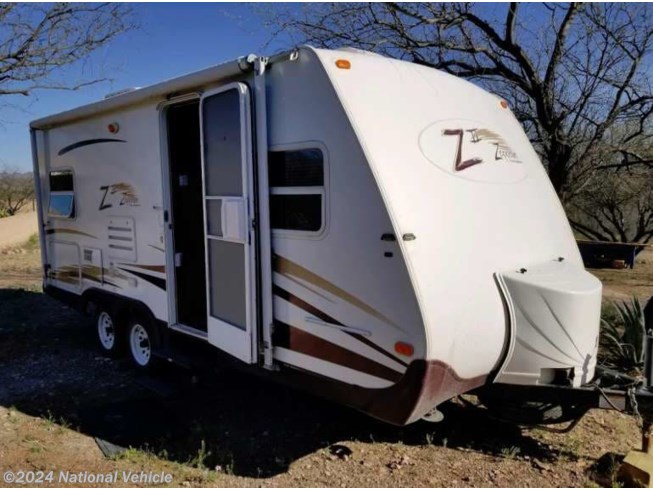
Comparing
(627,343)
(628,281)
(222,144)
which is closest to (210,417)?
(222,144)

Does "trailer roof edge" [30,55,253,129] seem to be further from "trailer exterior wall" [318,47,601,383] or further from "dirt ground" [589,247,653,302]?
"dirt ground" [589,247,653,302]

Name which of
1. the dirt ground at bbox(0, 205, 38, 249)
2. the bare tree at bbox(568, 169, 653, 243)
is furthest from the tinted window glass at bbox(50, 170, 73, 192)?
the bare tree at bbox(568, 169, 653, 243)

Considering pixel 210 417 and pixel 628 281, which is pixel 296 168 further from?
pixel 628 281

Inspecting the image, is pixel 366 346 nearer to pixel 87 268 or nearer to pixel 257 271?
pixel 257 271

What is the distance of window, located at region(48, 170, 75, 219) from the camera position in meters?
6.66

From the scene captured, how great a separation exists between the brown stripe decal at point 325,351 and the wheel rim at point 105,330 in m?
3.19

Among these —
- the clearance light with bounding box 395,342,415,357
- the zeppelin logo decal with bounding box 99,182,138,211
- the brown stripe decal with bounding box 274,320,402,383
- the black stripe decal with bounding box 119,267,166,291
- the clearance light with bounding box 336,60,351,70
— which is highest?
the clearance light with bounding box 336,60,351,70

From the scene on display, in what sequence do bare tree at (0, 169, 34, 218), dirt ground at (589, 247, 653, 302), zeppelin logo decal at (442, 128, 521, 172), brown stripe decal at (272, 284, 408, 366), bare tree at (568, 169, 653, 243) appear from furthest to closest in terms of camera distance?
bare tree at (0, 169, 34, 218), bare tree at (568, 169, 653, 243), dirt ground at (589, 247, 653, 302), zeppelin logo decal at (442, 128, 521, 172), brown stripe decal at (272, 284, 408, 366)

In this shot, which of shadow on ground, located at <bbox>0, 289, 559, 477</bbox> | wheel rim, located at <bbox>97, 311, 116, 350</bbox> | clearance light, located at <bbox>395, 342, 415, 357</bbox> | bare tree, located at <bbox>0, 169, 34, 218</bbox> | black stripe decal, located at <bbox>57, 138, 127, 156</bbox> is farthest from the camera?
bare tree, located at <bbox>0, 169, 34, 218</bbox>

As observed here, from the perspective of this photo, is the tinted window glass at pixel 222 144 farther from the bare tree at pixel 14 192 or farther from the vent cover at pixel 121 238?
the bare tree at pixel 14 192

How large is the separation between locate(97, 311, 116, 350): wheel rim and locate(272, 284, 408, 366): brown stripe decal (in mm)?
3225

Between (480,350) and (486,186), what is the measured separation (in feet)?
3.77

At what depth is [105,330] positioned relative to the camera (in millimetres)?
6555

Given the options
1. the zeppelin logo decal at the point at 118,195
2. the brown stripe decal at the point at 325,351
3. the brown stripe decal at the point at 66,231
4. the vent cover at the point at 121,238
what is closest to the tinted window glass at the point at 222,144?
the brown stripe decal at the point at 325,351
